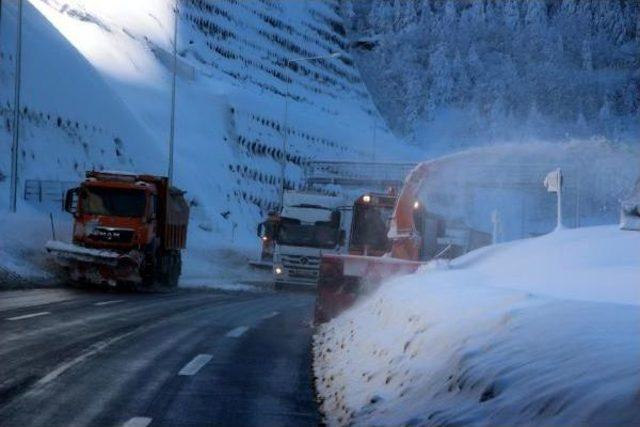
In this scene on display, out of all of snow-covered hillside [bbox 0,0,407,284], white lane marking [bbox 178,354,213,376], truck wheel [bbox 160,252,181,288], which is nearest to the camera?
white lane marking [bbox 178,354,213,376]

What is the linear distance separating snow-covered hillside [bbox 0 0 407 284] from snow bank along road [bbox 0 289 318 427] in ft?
75.7

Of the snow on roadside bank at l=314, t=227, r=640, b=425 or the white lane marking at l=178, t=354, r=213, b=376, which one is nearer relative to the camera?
the snow on roadside bank at l=314, t=227, r=640, b=425

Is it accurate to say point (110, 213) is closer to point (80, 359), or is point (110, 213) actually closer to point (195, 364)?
point (80, 359)

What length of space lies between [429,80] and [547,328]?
15590cm

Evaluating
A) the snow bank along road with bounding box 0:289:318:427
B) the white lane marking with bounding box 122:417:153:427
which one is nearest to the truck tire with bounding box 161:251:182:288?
the snow bank along road with bounding box 0:289:318:427

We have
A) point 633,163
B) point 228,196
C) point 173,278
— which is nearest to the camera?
point 633,163

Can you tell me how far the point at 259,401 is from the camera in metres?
9.00

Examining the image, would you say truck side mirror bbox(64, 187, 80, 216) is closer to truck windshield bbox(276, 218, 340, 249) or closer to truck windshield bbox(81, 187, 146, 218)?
truck windshield bbox(81, 187, 146, 218)

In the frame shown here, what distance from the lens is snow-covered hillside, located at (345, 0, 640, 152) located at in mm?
Result: 135750

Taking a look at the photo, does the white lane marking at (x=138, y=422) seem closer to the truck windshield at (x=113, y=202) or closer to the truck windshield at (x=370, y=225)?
the truck windshield at (x=113, y=202)

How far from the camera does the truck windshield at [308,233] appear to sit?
1246 inches

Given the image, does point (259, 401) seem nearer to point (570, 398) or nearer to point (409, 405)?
point (409, 405)

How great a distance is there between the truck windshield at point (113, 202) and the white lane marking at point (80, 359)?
1227 cm

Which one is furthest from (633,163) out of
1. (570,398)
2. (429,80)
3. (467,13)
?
(467,13)
